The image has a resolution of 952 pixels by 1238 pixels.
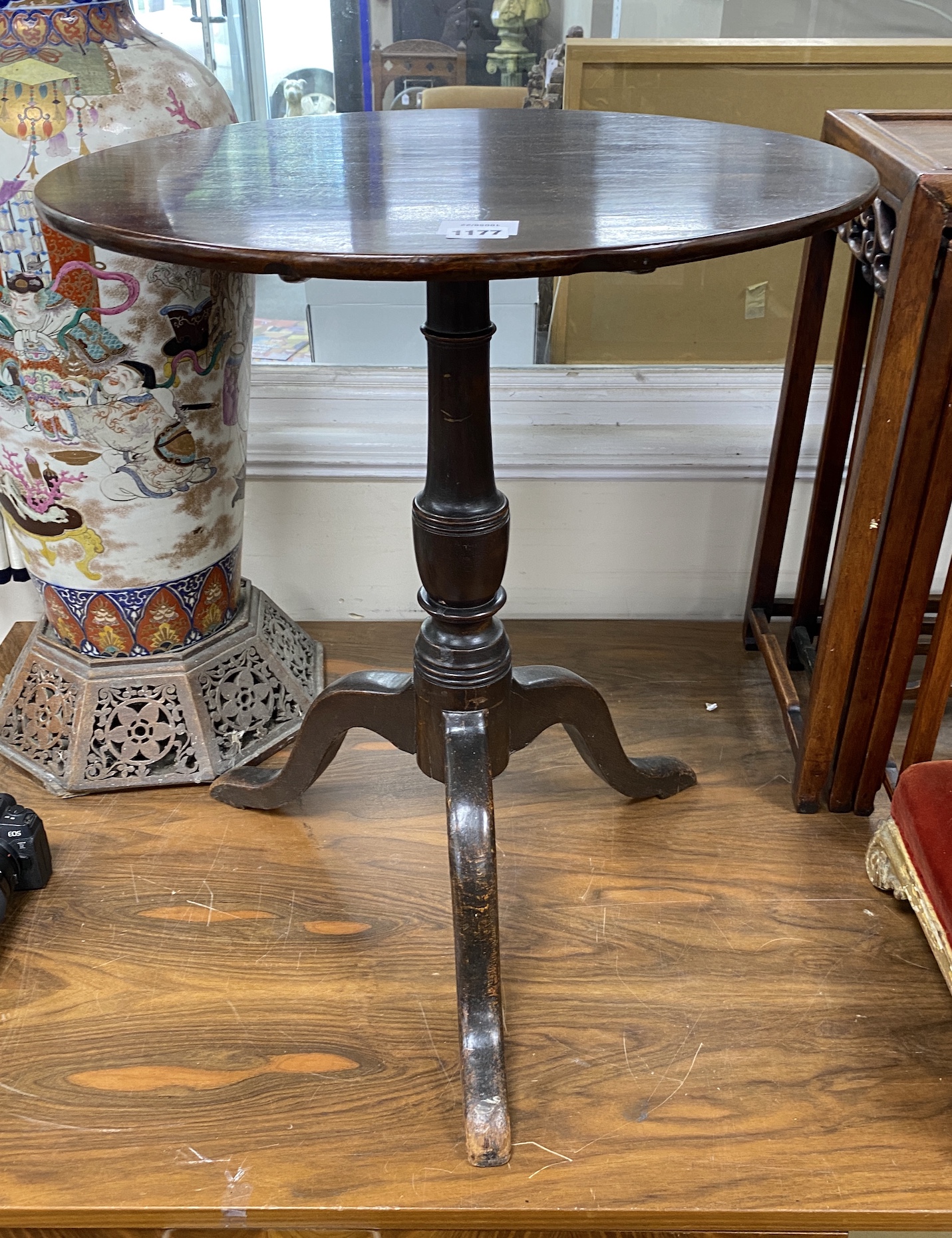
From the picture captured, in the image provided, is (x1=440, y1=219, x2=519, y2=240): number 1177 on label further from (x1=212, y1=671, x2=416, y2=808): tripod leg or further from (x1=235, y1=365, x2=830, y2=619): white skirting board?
(x1=235, y1=365, x2=830, y2=619): white skirting board

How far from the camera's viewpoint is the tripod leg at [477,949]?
93cm

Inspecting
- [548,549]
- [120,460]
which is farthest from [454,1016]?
[548,549]

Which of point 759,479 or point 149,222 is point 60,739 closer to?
point 149,222

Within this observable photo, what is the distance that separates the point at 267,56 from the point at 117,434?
71cm

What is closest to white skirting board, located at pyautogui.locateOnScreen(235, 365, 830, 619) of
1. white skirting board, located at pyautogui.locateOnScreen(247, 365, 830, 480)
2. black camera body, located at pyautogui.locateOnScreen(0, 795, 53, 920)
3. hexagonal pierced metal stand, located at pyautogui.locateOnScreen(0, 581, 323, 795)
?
white skirting board, located at pyautogui.locateOnScreen(247, 365, 830, 480)

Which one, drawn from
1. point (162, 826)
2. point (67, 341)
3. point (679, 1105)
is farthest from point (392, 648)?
point (679, 1105)

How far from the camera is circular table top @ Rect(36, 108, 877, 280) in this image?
0.71 meters

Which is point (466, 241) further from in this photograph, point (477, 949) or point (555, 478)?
point (555, 478)

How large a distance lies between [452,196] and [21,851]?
0.84 m

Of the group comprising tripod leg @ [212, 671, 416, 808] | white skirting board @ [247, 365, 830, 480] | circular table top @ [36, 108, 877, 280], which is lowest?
tripod leg @ [212, 671, 416, 808]

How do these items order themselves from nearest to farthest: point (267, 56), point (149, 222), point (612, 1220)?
point (149, 222), point (612, 1220), point (267, 56)

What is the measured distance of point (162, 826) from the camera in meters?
1.32

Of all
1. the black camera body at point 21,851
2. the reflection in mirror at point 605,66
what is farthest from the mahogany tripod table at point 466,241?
the reflection in mirror at point 605,66

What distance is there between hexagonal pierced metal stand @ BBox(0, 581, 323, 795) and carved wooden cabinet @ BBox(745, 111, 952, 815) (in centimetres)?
70
